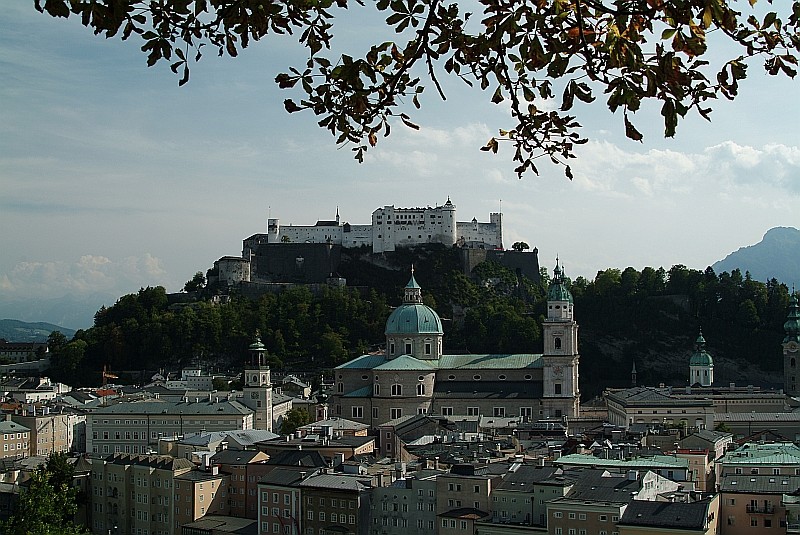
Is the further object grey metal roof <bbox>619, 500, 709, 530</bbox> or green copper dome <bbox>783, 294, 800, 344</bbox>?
green copper dome <bbox>783, 294, 800, 344</bbox>

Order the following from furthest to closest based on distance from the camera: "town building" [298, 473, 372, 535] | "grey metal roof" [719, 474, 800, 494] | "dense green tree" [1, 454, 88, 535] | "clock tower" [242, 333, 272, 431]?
"clock tower" [242, 333, 272, 431]
"dense green tree" [1, 454, 88, 535]
"town building" [298, 473, 372, 535]
"grey metal roof" [719, 474, 800, 494]

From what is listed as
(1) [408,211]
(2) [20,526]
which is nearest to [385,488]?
(2) [20,526]

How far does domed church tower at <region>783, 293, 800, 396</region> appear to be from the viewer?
7519cm

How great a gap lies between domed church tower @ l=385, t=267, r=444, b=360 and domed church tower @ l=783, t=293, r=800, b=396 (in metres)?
23.2

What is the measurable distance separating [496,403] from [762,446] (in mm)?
19335

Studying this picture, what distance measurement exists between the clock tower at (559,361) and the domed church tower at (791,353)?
18017 millimetres

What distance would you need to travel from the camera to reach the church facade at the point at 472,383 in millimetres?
62688

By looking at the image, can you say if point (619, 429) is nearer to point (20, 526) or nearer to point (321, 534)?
point (321, 534)

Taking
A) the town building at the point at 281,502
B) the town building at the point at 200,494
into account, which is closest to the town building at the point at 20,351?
the town building at the point at 200,494

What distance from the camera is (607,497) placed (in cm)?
3481

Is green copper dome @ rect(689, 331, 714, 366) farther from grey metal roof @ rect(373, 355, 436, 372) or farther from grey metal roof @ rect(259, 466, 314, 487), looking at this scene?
grey metal roof @ rect(259, 466, 314, 487)

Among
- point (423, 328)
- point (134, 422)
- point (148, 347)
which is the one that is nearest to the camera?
point (134, 422)

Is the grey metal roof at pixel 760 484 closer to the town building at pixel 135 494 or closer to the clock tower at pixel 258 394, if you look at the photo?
the town building at pixel 135 494

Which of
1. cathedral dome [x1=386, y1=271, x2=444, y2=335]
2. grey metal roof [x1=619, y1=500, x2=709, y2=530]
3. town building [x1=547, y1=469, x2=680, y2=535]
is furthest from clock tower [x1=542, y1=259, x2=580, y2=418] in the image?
grey metal roof [x1=619, y1=500, x2=709, y2=530]
